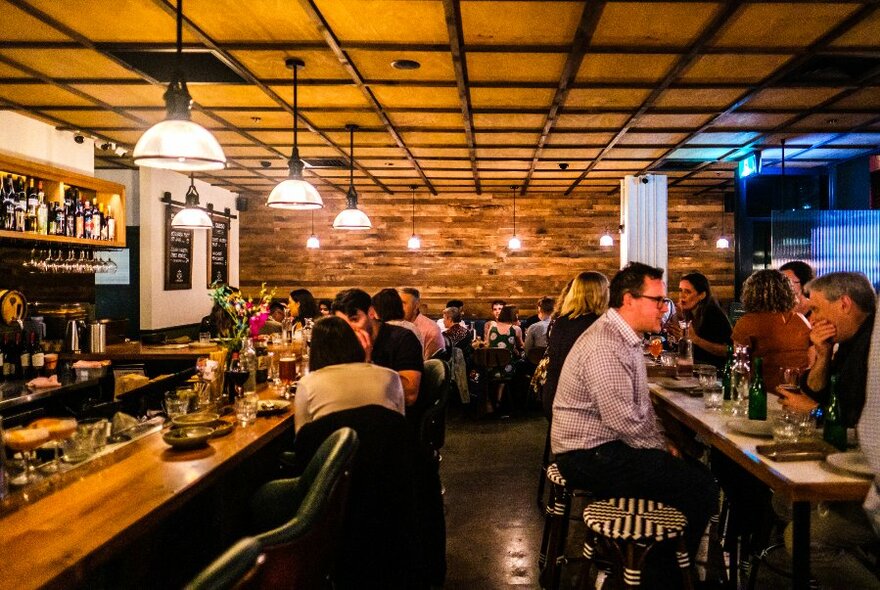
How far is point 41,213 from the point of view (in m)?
6.21

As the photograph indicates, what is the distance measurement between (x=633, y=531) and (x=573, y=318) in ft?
6.18

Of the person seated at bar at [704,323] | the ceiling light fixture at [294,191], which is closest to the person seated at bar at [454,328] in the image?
the person seated at bar at [704,323]

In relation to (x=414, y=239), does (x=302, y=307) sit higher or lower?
lower

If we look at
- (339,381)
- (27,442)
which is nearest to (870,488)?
(339,381)

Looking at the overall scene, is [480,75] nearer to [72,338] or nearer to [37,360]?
[37,360]

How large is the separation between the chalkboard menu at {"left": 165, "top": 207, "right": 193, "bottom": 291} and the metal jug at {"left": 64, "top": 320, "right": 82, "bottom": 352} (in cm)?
295

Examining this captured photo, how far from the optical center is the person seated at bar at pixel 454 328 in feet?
A: 26.9

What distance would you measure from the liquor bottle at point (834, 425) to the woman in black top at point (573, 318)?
1.62 m

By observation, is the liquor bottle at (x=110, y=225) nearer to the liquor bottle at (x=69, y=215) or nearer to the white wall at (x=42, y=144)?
the liquor bottle at (x=69, y=215)

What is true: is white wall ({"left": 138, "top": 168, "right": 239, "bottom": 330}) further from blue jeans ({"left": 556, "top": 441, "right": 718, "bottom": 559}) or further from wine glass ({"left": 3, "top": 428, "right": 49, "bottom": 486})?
blue jeans ({"left": 556, "top": 441, "right": 718, "bottom": 559})

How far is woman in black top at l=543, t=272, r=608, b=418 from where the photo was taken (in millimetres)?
4105

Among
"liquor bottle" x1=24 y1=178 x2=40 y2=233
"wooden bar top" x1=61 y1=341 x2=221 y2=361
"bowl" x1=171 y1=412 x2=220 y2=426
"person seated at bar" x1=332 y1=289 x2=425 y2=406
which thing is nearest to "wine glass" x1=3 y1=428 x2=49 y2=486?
"bowl" x1=171 y1=412 x2=220 y2=426

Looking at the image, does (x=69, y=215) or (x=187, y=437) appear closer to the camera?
(x=187, y=437)

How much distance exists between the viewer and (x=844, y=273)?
297 cm
